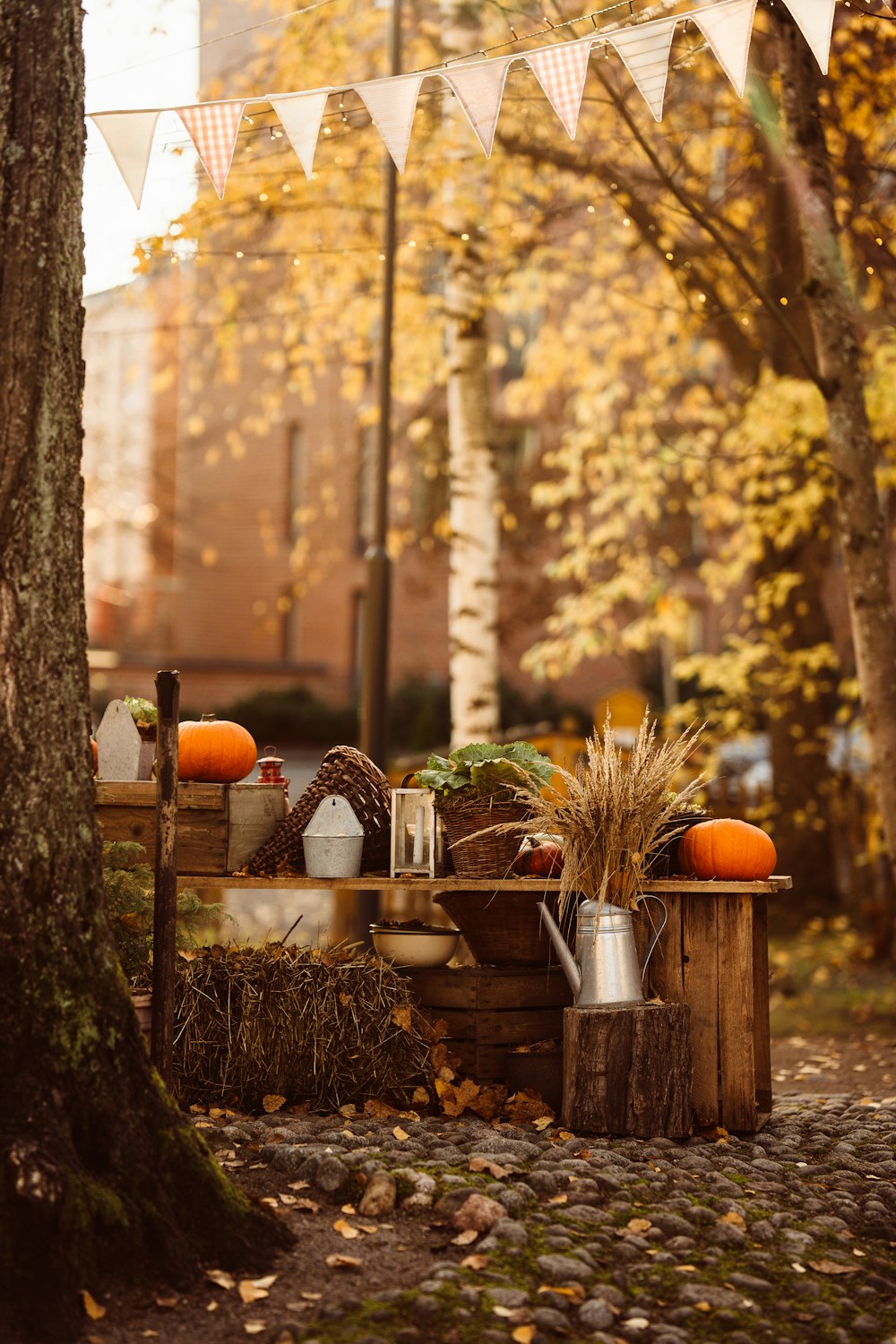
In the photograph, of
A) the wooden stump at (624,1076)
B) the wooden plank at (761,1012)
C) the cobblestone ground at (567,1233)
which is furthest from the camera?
the wooden plank at (761,1012)

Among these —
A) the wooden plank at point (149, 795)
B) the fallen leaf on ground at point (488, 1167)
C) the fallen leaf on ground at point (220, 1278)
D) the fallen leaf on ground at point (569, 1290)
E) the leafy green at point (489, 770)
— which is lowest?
the fallen leaf on ground at point (569, 1290)

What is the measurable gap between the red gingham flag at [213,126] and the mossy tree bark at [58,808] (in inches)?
74.7

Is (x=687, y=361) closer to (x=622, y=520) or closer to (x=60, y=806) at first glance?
(x=622, y=520)

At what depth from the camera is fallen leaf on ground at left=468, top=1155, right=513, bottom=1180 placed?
4113 millimetres

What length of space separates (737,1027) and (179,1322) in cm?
253

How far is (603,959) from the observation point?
4.95 meters

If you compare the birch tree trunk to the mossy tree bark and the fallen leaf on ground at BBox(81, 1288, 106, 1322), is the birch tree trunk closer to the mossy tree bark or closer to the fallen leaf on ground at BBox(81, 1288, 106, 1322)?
the mossy tree bark

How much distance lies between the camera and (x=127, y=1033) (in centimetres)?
361

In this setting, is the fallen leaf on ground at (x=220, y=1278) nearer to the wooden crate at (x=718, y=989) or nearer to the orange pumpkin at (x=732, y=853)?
the wooden crate at (x=718, y=989)

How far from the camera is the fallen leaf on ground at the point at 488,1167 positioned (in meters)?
4.11

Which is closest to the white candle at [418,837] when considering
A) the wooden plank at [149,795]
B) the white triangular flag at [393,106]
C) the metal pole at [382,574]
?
the wooden plank at [149,795]

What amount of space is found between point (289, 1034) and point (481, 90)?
360cm

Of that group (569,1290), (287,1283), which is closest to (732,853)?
(569,1290)

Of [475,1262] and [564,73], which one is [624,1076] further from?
[564,73]
